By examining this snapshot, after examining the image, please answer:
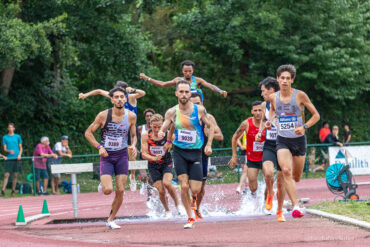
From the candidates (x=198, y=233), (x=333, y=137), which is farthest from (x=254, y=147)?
(x=333, y=137)

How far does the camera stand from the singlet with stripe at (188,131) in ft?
38.4

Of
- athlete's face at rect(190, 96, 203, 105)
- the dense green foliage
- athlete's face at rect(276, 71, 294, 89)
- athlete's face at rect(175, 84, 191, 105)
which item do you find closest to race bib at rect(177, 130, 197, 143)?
athlete's face at rect(175, 84, 191, 105)

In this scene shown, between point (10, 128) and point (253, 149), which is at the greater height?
point (10, 128)

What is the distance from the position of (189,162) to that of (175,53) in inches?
991

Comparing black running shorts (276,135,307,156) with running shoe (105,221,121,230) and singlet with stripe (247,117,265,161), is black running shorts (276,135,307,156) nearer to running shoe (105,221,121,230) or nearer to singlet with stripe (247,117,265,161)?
singlet with stripe (247,117,265,161)

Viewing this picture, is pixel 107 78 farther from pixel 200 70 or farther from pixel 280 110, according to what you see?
pixel 280 110

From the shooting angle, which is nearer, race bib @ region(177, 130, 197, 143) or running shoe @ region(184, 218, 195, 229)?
running shoe @ region(184, 218, 195, 229)

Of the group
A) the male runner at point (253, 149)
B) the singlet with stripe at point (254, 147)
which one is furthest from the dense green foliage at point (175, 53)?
the singlet with stripe at point (254, 147)

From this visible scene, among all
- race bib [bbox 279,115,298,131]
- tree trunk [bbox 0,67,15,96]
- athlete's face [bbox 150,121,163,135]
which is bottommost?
race bib [bbox 279,115,298,131]

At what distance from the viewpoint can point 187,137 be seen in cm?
1170

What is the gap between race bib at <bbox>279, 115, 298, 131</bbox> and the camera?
1116 centimetres

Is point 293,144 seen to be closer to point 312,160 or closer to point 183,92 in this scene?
point 183,92

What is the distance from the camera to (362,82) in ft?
109

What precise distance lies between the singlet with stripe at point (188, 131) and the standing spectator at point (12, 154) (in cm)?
1200
